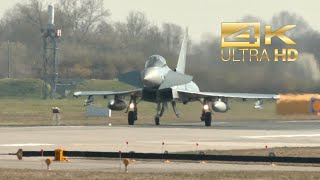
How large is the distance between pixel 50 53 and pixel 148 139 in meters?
64.1

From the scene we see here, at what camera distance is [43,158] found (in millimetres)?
32156

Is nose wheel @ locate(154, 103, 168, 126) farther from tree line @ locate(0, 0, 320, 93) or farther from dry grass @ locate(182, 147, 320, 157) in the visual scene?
dry grass @ locate(182, 147, 320, 157)

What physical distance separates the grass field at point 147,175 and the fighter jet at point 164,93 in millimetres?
31992

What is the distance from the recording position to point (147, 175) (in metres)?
26.2

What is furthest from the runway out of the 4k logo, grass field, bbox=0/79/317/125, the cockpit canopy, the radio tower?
the radio tower

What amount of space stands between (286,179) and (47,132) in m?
27.1

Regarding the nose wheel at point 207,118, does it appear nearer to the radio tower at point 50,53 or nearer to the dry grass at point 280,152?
the dry grass at point 280,152

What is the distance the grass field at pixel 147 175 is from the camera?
2553 centimetres

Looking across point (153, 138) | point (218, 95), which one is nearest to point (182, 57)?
point (218, 95)

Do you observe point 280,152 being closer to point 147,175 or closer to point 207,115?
point 147,175

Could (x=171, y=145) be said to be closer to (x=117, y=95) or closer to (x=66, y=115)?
(x=117, y=95)

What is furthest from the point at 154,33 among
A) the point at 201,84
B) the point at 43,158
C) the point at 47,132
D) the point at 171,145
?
the point at 43,158

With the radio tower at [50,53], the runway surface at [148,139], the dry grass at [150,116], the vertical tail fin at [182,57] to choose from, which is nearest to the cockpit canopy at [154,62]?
the vertical tail fin at [182,57]

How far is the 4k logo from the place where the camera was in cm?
6675
